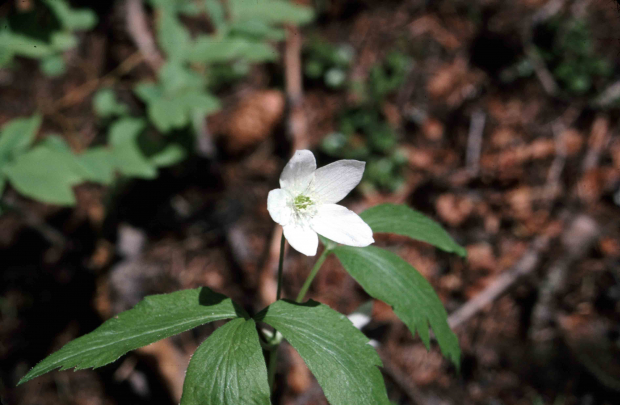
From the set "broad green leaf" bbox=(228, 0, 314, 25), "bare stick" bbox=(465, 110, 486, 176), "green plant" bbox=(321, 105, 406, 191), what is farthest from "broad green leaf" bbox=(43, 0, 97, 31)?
"bare stick" bbox=(465, 110, 486, 176)

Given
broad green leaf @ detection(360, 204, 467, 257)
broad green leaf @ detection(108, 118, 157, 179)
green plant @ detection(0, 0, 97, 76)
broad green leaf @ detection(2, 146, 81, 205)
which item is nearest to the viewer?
broad green leaf @ detection(360, 204, 467, 257)

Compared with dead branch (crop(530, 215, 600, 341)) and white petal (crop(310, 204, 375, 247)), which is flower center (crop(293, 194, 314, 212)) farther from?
dead branch (crop(530, 215, 600, 341))

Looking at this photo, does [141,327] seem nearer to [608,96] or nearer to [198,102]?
[198,102]

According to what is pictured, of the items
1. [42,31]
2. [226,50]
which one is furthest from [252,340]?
[42,31]

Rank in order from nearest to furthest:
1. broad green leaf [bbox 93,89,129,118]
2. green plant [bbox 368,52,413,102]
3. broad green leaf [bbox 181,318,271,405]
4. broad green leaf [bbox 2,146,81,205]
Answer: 1. broad green leaf [bbox 181,318,271,405]
2. broad green leaf [bbox 2,146,81,205]
3. broad green leaf [bbox 93,89,129,118]
4. green plant [bbox 368,52,413,102]

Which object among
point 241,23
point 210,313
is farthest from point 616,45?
point 210,313
